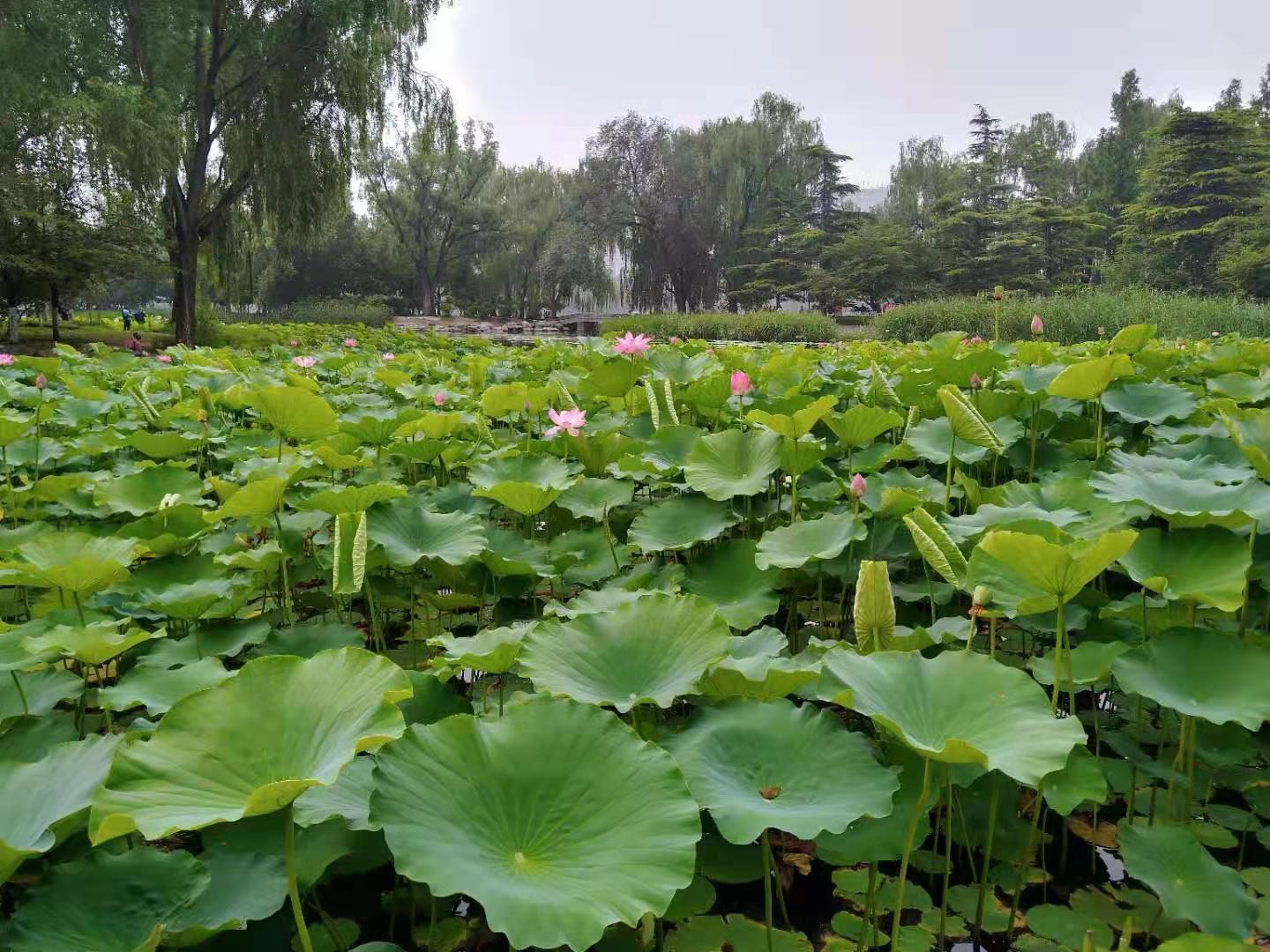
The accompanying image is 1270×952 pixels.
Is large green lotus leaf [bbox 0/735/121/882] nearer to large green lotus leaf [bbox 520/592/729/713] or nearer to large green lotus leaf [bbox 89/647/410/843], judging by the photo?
large green lotus leaf [bbox 89/647/410/843]

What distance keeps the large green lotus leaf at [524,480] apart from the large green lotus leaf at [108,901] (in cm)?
80

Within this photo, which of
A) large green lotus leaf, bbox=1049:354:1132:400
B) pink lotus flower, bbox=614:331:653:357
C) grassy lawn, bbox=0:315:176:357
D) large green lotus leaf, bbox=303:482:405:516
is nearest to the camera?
large green lotus leaf, bbox=303:482:405:516

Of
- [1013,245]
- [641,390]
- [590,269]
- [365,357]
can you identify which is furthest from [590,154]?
[641,390]

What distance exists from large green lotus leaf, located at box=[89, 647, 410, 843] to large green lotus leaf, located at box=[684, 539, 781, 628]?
60cm

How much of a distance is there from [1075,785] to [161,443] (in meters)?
2.05

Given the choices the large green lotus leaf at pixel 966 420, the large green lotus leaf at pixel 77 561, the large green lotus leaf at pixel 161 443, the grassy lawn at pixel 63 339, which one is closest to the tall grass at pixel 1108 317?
the large green lotus leaf at pixel 966 420

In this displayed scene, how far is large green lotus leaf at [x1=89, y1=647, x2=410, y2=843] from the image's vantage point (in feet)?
1.94

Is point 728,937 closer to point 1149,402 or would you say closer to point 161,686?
point 161,686

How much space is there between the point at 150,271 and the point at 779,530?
582 inches

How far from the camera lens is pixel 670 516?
1.48 metres

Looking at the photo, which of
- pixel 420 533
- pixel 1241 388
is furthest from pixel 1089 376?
pixel 420 533

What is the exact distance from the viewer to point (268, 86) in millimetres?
11406

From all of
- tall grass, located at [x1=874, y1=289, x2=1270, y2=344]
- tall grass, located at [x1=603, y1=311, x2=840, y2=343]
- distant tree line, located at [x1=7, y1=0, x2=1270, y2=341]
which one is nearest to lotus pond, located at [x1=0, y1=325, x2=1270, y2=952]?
tall grass, located at [x1=874, y1=289, x2=1270, y2=344]

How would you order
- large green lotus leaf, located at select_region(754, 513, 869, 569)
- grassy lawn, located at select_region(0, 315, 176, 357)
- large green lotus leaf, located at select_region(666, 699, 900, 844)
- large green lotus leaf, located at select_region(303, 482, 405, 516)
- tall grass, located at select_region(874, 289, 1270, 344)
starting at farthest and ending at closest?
1. grassy lawn, located at select_region(0, 315, 176, 357)
2. tall grass, located at select_region(874, 289, 1270, 344)
3. large green lotus leaf, located at select_region(303, 482, 405, 516)
4. large green lotus leaf, located at select_region(754, 513, 869, 569)
5. large green lotus leaf, located at select_region(666, 699, 900, 844)
